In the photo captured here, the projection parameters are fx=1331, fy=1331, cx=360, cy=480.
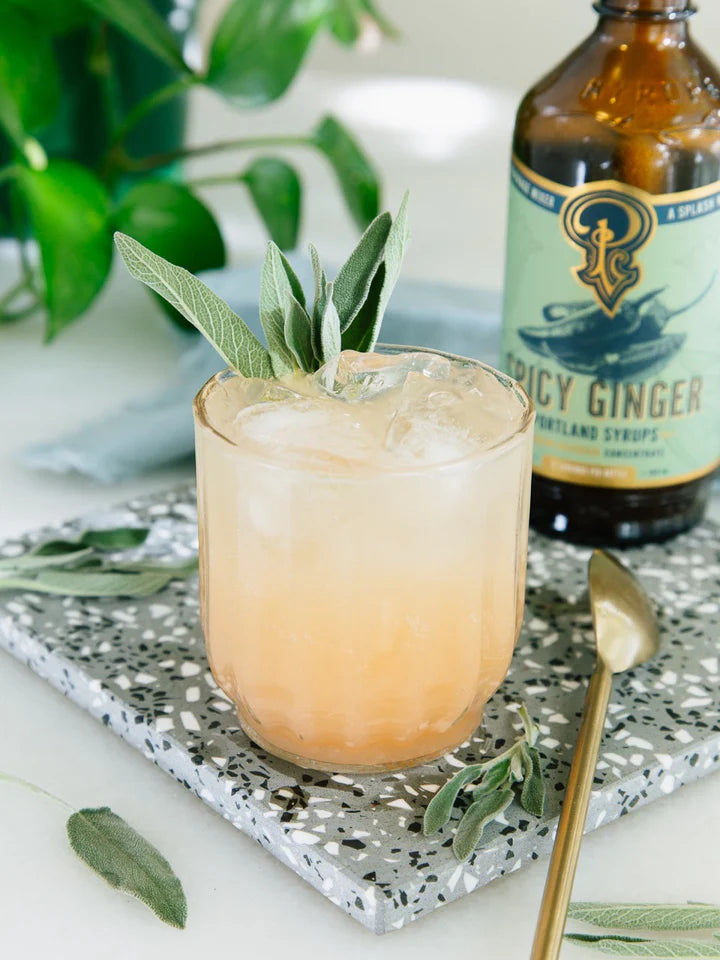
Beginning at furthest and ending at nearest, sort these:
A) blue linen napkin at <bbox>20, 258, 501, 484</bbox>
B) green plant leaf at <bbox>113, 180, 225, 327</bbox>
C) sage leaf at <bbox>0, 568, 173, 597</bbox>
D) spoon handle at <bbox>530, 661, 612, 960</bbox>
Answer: green plant leaf at <bbox>113, 180, 225, 327</bbox> → blue linen napkin at <bbox>20, 258, 501, 484</bbox> → sage leaf at <bbox>0, 568, 173, 597</bbox> → spoon handle at <bbox>530, 661, 612, 960</bbox>

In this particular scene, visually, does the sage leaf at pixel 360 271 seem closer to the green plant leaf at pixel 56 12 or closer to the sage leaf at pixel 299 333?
the sage leaf at pixel 299 333

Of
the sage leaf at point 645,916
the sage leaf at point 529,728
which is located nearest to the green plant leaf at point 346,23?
the sage leaf at point 529,728

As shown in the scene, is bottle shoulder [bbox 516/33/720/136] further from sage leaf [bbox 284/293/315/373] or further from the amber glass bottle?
sage leaf [bbox 284/293/315/373]

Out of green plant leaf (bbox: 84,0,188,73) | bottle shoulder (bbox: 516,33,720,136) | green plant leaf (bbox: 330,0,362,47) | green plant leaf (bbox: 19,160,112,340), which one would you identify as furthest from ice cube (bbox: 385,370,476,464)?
green plant leaf (bbox: 330,0,362,47)

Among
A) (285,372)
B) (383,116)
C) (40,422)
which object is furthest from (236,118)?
(285,372)

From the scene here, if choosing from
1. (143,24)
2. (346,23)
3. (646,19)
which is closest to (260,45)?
(143,24)
